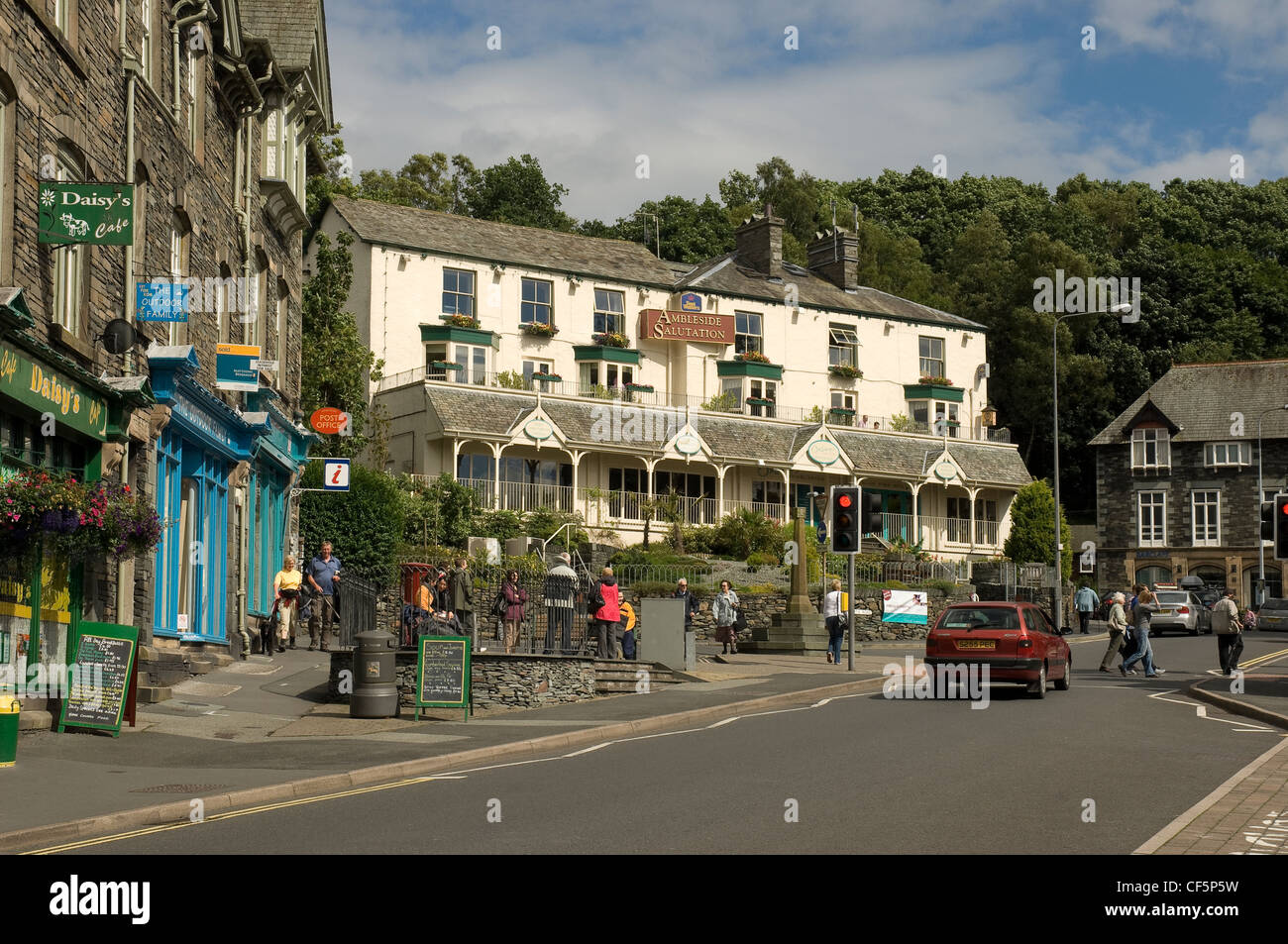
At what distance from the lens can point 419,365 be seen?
5059 cm

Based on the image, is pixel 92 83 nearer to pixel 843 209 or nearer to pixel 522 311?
pixel 522 311

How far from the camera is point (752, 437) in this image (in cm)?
5353

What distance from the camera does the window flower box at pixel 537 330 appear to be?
52.0 meters

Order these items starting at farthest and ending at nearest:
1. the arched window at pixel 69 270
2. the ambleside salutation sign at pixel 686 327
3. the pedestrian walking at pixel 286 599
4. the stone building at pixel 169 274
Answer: the ambleside salutation sign at pixel 686 327 → the pedestrian walking at pixel 286 599 → the arched window at pixel 69 270 → the stone building at pixel 169 274

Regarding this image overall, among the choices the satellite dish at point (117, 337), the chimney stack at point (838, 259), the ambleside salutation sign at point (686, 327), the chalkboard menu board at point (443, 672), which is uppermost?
the chimney stack at point (838, 259)

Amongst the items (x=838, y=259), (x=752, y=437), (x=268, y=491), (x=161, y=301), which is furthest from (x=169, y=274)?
(x=838, y=259)

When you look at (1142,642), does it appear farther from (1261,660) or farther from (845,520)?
(1261,660)

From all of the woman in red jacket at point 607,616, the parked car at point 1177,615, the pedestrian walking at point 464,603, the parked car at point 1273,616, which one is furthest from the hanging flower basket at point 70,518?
the parked car at point 1273,616

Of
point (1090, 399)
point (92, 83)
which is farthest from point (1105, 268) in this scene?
point (92, 83)

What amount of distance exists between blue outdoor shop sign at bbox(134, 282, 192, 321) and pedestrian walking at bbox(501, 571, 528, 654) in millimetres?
8550

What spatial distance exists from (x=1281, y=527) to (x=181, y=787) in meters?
17.6

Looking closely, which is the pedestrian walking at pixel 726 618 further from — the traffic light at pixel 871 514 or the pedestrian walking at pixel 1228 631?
the pedestrian walking at pixel 1228 631

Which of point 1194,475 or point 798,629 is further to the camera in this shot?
point 1194,475

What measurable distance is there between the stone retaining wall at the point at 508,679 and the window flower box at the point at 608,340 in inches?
1254
